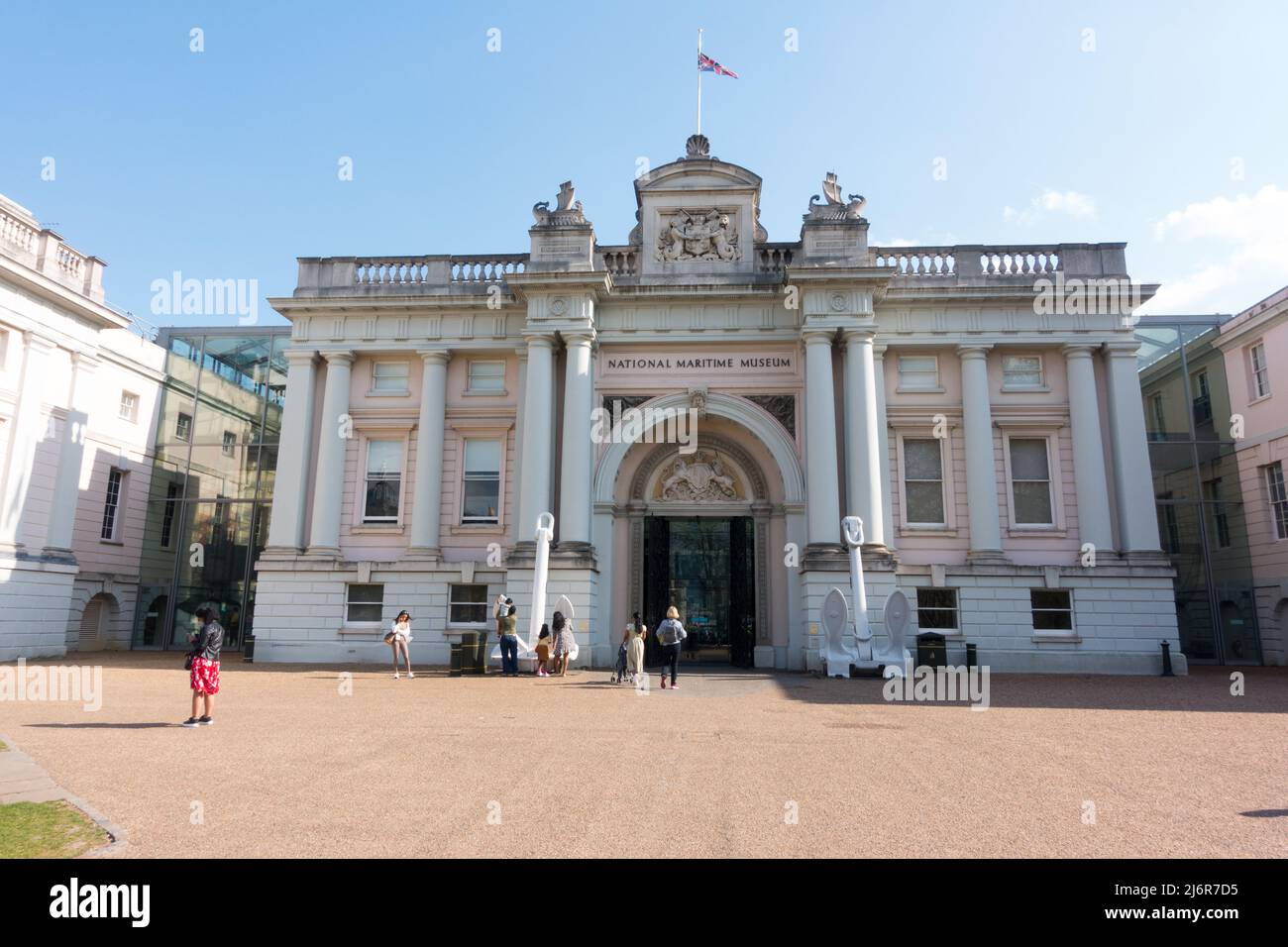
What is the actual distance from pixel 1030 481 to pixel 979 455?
1769 mm

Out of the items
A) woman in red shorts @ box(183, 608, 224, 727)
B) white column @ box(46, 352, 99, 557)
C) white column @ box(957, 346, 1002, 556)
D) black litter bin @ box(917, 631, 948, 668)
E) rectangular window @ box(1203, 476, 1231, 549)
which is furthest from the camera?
rectangular window @ box(1203, 476, 1231, 549)

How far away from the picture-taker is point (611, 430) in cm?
2064

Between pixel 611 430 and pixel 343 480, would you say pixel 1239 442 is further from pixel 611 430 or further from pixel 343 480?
pixel 343 480

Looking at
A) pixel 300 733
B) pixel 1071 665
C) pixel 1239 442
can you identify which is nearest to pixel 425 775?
pixel 300 733

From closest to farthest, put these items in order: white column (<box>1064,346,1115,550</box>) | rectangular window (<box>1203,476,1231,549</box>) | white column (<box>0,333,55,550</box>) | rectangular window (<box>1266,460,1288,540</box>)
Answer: white column (<box>1064,346,1115,550</box>)
white column (<box>0,333,55,550</box>)
rectangular window (<box>1266,460,1288,540</box>)
rectangular window (<box>1203,476,1231,549</box>)

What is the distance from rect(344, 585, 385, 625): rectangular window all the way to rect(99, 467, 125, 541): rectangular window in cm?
1079

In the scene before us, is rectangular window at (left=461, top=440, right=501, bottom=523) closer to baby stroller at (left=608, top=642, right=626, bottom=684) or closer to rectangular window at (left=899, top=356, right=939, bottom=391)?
baby stroller at (left=608, top=642, right=626, bottom=684)

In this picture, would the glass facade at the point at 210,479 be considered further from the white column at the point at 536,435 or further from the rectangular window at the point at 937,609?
the rectangular window at the point at 937,609

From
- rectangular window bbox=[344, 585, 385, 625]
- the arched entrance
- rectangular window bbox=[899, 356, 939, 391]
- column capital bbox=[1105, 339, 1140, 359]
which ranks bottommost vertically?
rectangular window bbox=[344, 585, 385, 625]

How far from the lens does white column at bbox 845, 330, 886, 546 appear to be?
1867cm

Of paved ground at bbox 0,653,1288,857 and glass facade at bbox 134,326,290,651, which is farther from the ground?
glass facade at bbox 134,326,290,651

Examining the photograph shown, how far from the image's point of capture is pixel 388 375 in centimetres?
2217

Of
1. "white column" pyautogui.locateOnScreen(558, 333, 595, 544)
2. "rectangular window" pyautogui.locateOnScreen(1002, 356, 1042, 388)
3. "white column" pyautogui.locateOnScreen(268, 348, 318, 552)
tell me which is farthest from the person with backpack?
"rectangular window" pyautogui.locateOnScreen(1002, 356, 1042, 388)

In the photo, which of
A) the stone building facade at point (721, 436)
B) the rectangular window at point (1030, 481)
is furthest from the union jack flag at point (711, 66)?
the rectangular window at point (1030, 481)
